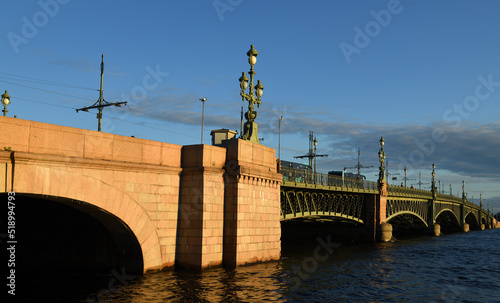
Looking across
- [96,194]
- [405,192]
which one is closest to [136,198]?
[96,194]

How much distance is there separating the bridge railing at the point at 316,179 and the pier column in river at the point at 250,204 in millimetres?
6709

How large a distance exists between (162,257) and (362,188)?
3213cm

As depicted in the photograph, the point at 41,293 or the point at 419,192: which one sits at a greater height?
the point at 419,192

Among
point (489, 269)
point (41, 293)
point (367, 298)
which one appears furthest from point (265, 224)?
point (489, 269)

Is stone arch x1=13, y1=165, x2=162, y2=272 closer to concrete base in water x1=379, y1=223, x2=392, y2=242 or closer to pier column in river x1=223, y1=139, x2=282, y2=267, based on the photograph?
pier column in river x1=223, y1=139, x2=282, y2=267

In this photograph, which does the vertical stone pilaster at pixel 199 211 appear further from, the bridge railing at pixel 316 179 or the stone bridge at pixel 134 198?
the bridge railing at pixel 316 179

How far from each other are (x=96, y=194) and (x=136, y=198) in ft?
6.51

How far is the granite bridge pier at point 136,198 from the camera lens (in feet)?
49.8

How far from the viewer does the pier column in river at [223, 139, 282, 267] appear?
2117 centimetres

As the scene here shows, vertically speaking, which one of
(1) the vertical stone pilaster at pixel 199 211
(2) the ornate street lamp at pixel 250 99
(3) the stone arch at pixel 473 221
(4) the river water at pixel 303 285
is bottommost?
(3) the stone arch at pixel 473 221

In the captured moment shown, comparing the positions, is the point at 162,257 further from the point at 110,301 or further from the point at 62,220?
the point at 62,220

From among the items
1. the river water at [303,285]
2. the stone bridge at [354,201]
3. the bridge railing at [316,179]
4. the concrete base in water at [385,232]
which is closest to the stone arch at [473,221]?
the stone bridge at [354,201]

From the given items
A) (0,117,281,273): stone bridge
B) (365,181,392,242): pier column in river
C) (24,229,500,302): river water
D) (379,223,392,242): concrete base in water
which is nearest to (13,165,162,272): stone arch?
(0,117,281,273): stone bridge

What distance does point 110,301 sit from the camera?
48.8 ft
